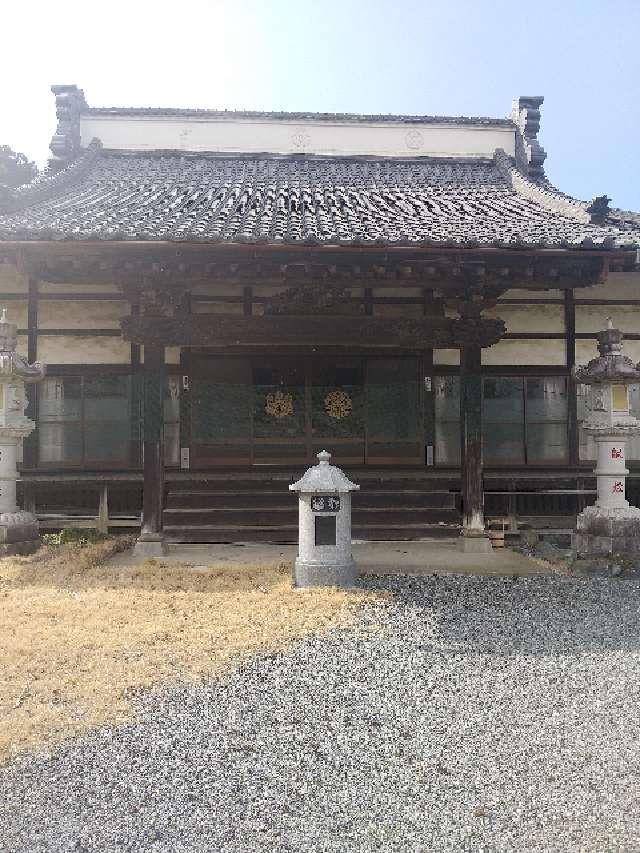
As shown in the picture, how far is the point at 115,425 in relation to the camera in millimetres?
9406

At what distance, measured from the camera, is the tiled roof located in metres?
7.39

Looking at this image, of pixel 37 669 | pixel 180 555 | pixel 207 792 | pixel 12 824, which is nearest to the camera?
pixel 12 824

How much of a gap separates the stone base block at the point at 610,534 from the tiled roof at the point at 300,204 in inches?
139

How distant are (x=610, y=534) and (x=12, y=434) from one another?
8210 millimetres

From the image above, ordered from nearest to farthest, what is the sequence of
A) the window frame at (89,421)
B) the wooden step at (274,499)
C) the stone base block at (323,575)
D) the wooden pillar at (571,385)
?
the stone base block at (323,575), the wooden step at (274,499), the window frame at (89,421), the wooden pillar at (571,385)

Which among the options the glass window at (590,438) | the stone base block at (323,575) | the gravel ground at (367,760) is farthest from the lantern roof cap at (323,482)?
the glass window at (590,438)

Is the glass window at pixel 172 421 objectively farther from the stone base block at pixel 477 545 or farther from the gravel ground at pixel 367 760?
the gravel ground at pixel 367 760

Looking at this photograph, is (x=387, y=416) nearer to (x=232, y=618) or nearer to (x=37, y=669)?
(x=232, y=618)

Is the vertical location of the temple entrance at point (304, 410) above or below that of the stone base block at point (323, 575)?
above

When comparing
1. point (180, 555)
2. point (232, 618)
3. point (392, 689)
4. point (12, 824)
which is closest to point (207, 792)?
point (12, 824)

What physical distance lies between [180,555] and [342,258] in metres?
4.62

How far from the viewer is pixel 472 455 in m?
8.23

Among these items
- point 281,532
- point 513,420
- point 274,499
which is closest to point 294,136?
point 513,420

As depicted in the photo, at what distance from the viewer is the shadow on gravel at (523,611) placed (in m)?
4.74
